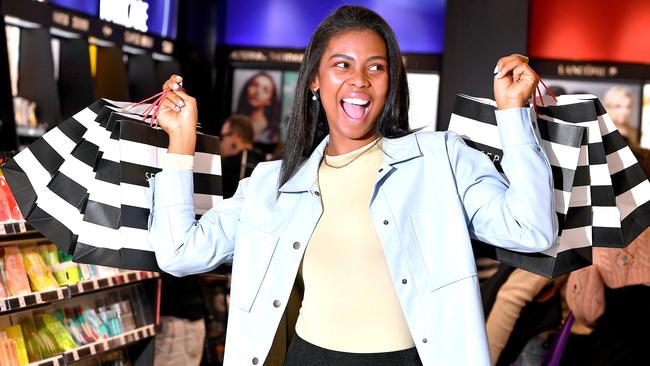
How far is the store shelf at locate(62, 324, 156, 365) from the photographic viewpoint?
4477mm

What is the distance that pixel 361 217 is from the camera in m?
2.35

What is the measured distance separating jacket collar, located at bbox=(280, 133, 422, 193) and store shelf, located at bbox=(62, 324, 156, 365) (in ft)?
7.93

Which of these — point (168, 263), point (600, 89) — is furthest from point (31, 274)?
point (600, 89)

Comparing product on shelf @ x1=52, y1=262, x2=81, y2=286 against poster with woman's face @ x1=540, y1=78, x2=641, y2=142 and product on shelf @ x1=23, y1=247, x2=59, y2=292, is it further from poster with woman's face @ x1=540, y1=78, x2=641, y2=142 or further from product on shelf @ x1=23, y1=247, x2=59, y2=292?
poster with woman's face @ x1=540, y1=78, x2=641, y2=142

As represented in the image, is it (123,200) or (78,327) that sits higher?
(123,200)

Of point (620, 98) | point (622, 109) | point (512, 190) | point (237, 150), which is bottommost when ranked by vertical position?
point (512, 190)

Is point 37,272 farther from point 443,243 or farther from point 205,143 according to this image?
point 443,243

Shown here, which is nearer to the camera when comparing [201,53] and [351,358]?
[351,358]

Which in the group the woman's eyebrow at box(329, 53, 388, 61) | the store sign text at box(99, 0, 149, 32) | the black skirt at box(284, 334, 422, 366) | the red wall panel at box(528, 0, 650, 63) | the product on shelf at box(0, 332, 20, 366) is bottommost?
the product on shelf at box(0, 332, 20, 366)

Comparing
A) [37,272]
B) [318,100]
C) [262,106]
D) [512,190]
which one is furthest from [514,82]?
[262,106]

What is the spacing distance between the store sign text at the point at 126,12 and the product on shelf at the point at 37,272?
164 inches

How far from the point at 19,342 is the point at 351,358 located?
253 centimetres

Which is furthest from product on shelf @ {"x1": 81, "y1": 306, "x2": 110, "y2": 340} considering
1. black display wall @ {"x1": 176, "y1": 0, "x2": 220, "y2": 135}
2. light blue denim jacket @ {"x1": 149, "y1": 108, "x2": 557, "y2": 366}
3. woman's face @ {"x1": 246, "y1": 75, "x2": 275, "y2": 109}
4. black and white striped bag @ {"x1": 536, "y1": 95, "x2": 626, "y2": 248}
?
woman's face @ {"x1": 246, "y1": 75, "x2": 275, "y2": 109}

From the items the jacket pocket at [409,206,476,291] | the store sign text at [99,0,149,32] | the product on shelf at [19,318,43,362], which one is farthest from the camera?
the store sign text at [99,0,149,32]
